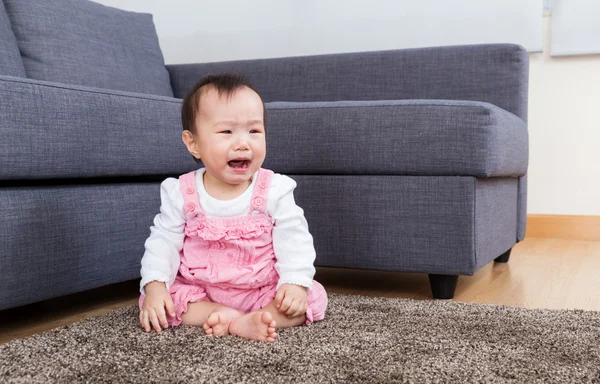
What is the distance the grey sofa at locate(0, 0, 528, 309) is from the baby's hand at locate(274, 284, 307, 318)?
46cm

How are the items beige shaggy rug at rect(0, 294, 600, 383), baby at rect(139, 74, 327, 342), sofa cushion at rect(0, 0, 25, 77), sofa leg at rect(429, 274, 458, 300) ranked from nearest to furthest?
1. beige shaggy rug at rect(0, 294, 600, 383)
2. baby at rect(139, 74, 327, 342)
3. sofa leg at rect(429, 274, 458, 300)
4. sofa cushion at rect(0, 0, 25, 77)

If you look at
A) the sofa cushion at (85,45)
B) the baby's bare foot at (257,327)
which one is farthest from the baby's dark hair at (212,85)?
the sofa cushion at (85,45)

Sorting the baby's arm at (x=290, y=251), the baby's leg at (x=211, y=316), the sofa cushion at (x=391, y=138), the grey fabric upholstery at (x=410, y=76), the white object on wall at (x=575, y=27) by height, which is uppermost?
the white object on wall at (x=575, y=27)

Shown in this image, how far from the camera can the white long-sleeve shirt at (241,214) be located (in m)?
1.17

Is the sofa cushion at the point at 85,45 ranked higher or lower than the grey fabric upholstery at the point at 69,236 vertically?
higher

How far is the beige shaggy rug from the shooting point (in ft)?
2.83

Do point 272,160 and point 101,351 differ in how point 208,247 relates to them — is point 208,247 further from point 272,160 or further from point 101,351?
point 272,160

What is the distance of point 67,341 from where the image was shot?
1.06 metres

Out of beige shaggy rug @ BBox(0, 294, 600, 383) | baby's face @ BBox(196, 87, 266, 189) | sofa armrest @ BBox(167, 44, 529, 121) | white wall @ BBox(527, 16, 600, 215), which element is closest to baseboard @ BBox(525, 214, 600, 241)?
white wall @ BBox(527, 16, 600, 215)

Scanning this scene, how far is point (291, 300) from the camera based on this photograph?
1117 millimetres

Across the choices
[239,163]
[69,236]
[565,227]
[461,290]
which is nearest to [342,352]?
[239,163]

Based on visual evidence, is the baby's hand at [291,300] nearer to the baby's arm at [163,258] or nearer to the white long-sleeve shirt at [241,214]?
the white long-sleeve shirt at [241,214]

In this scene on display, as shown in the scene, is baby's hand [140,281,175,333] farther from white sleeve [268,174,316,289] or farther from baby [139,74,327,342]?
white sleeve [268,174,316,289]

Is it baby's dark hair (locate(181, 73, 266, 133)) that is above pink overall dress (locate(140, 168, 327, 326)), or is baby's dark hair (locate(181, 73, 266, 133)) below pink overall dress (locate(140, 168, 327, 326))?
above
